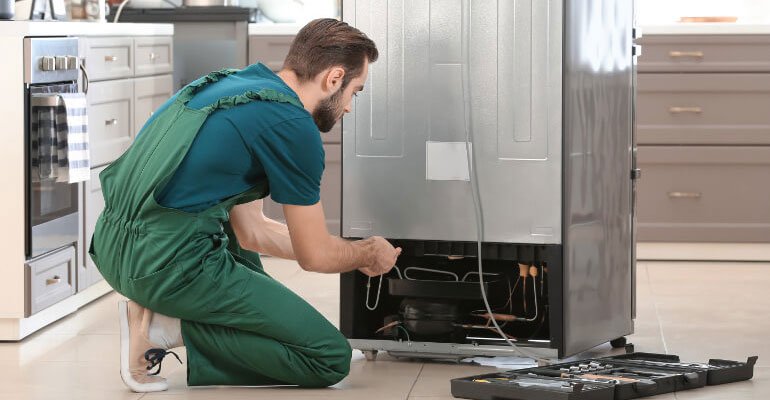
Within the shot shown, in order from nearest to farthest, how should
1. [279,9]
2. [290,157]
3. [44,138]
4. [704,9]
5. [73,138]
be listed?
[290,157] < [44,138] < [73,138] < [279,9] < [704,9]

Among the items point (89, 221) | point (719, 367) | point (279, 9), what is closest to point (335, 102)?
point (719, 367)

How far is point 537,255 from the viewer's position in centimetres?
322

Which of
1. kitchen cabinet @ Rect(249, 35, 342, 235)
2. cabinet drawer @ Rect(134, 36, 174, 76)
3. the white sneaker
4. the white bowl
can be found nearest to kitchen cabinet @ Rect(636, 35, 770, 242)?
kitchen cabinet @ Rect(249, 35, 342, 235)

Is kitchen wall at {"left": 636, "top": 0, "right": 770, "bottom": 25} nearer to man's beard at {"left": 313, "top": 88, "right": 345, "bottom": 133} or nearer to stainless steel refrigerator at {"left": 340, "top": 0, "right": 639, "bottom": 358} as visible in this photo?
stainless steel refrigerator at {"left": 340, "top": 0, "right": 639, "bottom": 358}

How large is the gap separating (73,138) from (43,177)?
Answer: 0.50ft

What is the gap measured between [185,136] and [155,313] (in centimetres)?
40

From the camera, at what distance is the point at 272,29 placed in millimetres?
5285

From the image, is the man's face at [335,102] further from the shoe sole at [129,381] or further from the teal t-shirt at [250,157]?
Result: the shoe sole at [129,381]

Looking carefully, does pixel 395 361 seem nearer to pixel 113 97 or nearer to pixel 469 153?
pixel 469 153

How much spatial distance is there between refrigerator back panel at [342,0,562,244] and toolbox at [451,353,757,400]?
329 mm

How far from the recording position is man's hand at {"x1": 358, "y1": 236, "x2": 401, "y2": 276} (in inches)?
123

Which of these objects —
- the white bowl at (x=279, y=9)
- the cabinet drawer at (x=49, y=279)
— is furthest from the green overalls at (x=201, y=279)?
the white bowl at (x=279, y=9)

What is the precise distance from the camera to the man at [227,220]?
288 centimetres

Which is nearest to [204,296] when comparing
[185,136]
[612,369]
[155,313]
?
[155,313]
